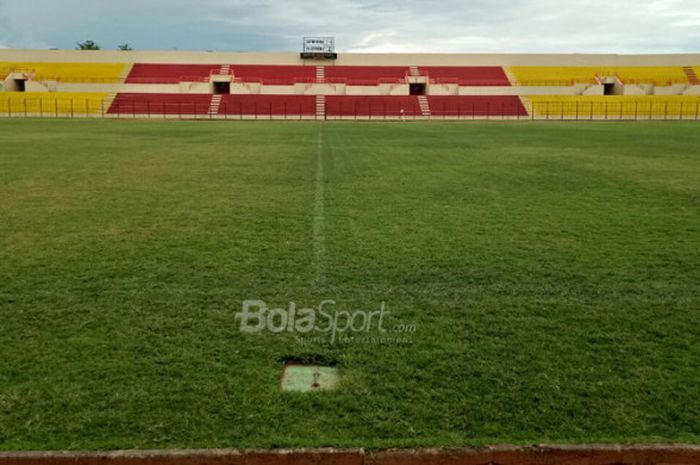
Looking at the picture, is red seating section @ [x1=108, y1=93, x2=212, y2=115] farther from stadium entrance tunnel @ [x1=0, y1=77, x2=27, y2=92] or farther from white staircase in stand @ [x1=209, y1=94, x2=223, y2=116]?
stadium entrance tunnel @ [x1=0, y1=77, x2=27, y2=92]

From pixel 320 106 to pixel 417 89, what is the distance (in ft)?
40.4

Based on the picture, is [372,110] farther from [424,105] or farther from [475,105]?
[475,105]

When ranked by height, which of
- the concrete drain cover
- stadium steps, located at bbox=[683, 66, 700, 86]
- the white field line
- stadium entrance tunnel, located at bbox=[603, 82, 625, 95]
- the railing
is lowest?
the concrete drain cover

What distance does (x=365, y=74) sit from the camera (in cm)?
6038

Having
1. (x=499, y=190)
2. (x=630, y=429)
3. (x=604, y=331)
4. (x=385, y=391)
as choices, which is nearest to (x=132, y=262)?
(x=385, y=391)

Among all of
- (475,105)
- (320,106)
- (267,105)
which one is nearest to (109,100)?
(267,105)

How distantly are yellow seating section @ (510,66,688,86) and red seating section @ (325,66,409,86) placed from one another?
37.4ft

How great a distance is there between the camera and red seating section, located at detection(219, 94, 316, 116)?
5084cm

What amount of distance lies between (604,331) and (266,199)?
652cm

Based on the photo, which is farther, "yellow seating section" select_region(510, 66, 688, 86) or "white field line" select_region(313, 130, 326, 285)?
"yellow seating section" select_region(510, 66, 688, 86)

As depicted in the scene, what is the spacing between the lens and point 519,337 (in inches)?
174

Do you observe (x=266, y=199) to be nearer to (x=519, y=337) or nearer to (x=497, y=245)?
(x=497, y=245)

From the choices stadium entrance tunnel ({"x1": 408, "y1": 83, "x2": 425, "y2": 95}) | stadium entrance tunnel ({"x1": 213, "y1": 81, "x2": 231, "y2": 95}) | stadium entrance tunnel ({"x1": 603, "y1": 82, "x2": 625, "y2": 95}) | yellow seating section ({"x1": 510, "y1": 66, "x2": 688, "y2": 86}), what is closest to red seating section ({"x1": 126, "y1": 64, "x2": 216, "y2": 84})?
stadium entrance tunnel ({"x1": 213, "y1": 81, "x2": 231, "y2": 95})

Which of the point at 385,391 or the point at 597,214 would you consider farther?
the point at 597,214
